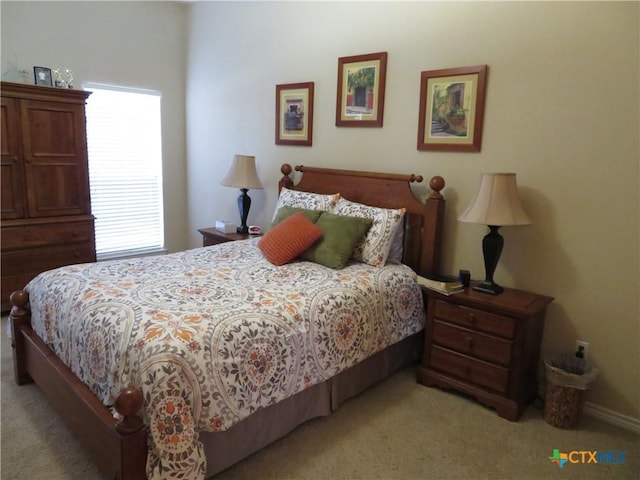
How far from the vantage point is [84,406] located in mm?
1828

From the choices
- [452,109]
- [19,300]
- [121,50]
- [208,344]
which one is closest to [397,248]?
[452,109]

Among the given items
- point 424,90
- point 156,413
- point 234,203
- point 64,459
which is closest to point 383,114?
point 424,90

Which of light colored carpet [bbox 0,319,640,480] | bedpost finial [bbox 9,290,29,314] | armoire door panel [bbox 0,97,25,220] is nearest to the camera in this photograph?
light colored carpet [bbox 0,319,640,480]

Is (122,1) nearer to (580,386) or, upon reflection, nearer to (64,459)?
(64,459)

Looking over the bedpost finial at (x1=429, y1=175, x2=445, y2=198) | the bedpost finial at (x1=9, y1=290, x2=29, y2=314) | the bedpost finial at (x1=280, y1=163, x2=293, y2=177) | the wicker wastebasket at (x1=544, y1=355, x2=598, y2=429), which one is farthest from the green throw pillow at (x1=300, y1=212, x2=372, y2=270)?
the bedpost finial at (x1=9, y1=290, x2=29, y2=314)

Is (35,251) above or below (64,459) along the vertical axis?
above

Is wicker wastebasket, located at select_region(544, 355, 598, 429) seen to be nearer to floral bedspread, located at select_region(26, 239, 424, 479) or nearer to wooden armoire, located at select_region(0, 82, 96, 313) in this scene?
floral bedspread, located at select_region(26, 239, 424, 479)

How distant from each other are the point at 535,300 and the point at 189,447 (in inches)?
76.5

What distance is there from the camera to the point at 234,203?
449 centimetres

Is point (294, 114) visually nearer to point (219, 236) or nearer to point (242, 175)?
point (242, 175)

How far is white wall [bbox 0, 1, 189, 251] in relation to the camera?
3646 millimetres

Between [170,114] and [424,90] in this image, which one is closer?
[424,90]

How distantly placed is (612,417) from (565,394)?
0.38 metres

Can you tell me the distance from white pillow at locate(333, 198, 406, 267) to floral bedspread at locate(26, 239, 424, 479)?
9 centimetres
